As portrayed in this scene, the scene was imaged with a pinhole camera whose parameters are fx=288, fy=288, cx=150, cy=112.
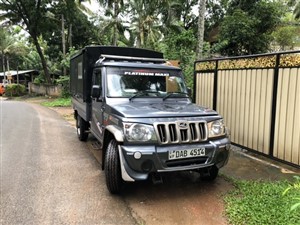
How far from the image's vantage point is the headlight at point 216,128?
420 cm

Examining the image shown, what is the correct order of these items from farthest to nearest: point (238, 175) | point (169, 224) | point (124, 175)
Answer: point (238, 175) → point (124, 175) → point (169, 224)

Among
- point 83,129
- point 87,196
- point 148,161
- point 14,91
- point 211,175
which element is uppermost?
point 148,161

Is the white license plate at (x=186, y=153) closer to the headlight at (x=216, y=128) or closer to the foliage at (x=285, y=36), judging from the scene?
the headlight at (x=216, y=128)

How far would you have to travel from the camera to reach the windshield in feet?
16.8

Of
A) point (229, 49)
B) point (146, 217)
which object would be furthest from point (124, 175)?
point (229, 49)

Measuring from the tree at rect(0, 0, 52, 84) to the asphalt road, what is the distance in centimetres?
2186

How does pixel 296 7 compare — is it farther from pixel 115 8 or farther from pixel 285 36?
pixel 115 8

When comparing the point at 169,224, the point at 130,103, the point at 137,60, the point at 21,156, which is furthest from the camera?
the point at 21,156

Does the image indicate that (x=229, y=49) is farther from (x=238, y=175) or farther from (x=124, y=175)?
(x=124, y=175)

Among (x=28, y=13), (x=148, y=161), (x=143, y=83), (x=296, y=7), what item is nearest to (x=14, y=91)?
(x=28, y=13)

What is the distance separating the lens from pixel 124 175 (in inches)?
153

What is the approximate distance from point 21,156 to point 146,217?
404 cm

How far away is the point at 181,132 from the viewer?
3.97 metres

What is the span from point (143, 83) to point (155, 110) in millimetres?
1222
